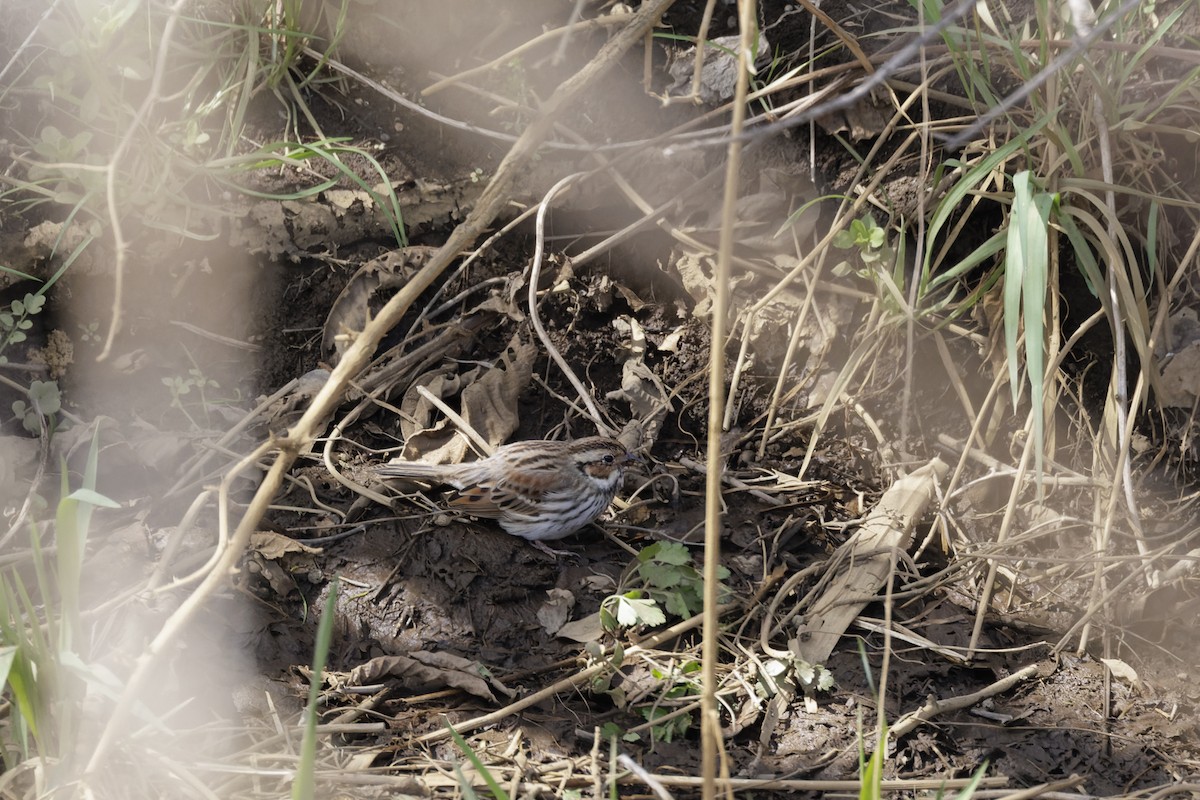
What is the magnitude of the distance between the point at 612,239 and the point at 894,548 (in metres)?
2.11

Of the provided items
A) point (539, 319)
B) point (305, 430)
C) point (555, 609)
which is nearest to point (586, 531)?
point (555, 609)

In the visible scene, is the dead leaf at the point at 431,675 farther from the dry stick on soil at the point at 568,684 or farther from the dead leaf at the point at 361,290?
the dead leaf at the point at 361,290

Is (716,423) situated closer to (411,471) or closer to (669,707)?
(669,707)

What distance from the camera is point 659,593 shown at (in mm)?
3971

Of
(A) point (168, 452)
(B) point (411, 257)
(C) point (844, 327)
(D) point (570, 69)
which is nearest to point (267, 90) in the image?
(B) point (411, 257)

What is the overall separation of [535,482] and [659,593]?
770mm

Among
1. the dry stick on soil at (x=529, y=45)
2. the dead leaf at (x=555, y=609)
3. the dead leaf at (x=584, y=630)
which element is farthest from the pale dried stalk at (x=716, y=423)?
the dry stick on soil at (x=529, y=45)

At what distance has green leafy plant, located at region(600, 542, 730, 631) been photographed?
12.5 ft

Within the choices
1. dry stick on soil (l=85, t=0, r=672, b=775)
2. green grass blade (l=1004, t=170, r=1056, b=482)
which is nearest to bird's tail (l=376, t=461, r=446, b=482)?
dry stick on soil (l=85, t=0, r=672, b=775)

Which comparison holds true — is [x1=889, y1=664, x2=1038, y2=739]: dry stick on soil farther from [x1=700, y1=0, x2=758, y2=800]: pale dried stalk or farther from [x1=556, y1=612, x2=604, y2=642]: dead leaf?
[x1=700, y1=0, x2=758, y2=800]: pale dried stalk

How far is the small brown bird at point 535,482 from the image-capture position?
4.41 meters

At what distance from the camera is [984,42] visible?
4.10 meters

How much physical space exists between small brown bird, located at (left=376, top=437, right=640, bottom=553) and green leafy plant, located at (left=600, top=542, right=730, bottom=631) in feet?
1.58

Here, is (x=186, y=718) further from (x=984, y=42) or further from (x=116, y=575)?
(x=984, y=42)
